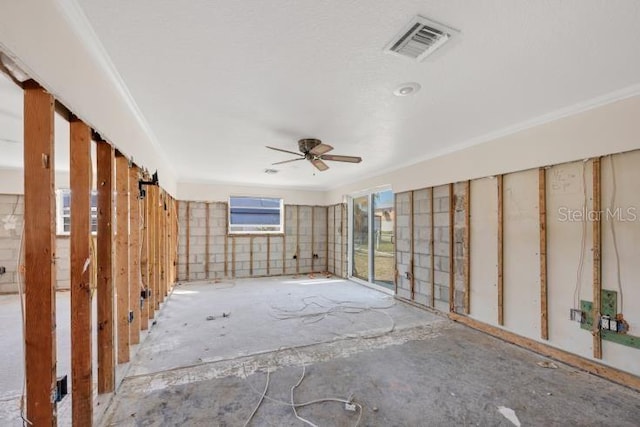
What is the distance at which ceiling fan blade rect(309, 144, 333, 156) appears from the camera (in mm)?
3459

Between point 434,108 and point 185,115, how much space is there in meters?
→ 2.62

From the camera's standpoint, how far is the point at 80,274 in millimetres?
1859

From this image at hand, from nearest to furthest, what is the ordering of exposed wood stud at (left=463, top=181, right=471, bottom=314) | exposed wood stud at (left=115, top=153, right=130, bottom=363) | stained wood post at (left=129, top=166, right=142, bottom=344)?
exposed wood stud at (left=115, top=153, right=130, bottom=363) < stained wood post at (left=129, top=166, right=142, bottom=344) < exposed wood stud at (left=463, top=181, right=471, bottom=314)

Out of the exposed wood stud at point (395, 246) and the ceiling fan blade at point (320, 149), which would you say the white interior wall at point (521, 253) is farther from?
the ceiling fan blade at point (320, 149)

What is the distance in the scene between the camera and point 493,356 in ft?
10.3

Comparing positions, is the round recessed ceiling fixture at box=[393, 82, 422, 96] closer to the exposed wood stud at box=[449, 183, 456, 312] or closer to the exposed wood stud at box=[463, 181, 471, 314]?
the exposed wood stud at box=[463, 181, 471, 314]

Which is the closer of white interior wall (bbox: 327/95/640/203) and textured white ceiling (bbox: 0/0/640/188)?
textured white ceiling (bbox: 0/0/640/188)

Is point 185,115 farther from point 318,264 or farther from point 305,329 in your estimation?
point 318,264

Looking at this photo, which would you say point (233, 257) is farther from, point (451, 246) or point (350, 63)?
point (350, 63)

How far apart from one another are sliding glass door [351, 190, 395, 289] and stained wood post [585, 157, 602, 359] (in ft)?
10.7

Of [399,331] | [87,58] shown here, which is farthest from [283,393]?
[87,58]

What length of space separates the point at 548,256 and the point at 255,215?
6413 millimetres

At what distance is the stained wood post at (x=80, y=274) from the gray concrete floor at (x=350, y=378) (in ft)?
1.07

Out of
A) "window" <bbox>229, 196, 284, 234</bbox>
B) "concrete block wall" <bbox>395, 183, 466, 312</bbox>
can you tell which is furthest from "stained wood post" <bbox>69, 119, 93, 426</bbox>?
"window" <bbox>229, 196, 284, 234</bbox>
